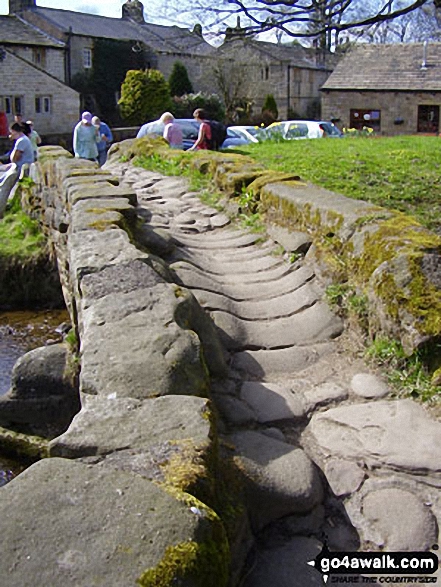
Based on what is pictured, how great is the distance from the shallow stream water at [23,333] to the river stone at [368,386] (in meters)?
4.66

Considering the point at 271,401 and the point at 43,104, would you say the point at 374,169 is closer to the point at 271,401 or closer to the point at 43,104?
the point at 271,401

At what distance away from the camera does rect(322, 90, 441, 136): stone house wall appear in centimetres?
2950

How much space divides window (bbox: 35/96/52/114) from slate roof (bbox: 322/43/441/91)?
49.9 feet

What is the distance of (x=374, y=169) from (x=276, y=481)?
24.9 ft

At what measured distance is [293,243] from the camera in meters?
5.34

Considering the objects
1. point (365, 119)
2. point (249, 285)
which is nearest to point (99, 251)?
A: point (249, 285)

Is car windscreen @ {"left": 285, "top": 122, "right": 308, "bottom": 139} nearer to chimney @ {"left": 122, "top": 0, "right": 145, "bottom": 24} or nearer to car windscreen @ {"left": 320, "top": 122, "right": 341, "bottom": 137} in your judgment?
car windscreen @ {"left": 320, "top": 122, "right": 341, "bottom": 137}

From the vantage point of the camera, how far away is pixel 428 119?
29844 mm

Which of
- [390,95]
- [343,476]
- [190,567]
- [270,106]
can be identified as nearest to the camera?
[190,567]

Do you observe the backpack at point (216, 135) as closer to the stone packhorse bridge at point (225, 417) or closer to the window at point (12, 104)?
the stone packhorse bridge at point (225, 417)

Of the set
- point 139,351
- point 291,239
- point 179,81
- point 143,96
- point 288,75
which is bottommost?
point 139,351

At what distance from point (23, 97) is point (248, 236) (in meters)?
32.6

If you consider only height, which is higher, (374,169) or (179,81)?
(179,81)

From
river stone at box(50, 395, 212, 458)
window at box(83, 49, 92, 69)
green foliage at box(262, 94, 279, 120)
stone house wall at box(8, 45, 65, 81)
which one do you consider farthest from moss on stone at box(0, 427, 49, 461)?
window at box(83, 49, 92, 69)
